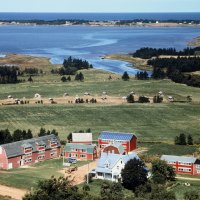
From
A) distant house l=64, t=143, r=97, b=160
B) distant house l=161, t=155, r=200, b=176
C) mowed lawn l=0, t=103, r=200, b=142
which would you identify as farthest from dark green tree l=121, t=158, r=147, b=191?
mowed lawn l=0, t=103, r=200, b=142

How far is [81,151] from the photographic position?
200ft

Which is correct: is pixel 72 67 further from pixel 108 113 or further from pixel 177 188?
pixel 177 188

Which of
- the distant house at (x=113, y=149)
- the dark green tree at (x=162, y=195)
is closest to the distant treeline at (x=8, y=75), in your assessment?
the distant house at (x=113, y=149)

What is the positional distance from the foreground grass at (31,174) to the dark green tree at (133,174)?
7038 millimetres

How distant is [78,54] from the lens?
178 meters

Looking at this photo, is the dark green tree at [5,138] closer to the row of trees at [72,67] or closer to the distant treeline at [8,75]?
the distant treeline at [8,75]

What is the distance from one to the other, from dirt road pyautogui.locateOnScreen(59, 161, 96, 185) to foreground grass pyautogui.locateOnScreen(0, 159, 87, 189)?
0.95 meters

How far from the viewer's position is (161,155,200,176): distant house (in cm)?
5519

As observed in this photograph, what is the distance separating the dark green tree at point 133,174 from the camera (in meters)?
49.3

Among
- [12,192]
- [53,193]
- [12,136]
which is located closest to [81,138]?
[12,136]

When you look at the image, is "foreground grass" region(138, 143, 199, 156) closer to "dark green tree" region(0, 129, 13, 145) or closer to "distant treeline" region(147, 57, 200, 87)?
"dark green tree" region(0, 129, 13, 145)

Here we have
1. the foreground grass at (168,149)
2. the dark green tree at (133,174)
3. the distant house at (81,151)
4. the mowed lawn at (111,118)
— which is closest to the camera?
the dark green tree at (133,174)

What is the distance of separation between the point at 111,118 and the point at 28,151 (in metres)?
24.4

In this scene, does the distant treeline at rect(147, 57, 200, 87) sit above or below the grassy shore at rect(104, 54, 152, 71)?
above
